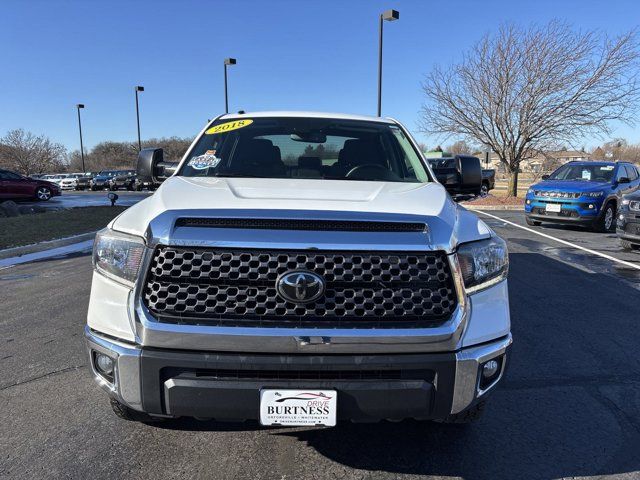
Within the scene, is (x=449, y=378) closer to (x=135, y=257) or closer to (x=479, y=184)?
(x=135, y=257)

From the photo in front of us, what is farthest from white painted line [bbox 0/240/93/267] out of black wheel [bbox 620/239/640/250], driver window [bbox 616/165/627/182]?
driver window [bbox 616/165/627/182]

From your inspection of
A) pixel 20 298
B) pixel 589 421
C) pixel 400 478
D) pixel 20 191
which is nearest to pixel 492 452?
pixel 400 478

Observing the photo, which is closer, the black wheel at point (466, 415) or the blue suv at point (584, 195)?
the black wheel at point (466, 415)

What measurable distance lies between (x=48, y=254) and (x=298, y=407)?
28.3ft

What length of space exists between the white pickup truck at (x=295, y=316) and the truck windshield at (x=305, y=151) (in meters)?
1.25

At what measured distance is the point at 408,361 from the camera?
2045 mm

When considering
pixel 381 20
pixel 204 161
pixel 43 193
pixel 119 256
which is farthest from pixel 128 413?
pixel 43 193

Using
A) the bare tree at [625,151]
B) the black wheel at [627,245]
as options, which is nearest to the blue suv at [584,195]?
the black wheel at [627,245]

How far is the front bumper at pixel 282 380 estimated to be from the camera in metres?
2.03

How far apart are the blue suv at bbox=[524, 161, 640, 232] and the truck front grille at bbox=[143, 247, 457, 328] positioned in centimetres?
1108

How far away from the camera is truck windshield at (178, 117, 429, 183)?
3459 millimetres

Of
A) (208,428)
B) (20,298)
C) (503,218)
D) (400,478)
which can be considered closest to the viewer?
(400,478)

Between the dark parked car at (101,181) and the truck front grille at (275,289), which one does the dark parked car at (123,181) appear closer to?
the dark parked car at (101,181)

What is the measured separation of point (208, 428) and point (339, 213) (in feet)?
5.24
